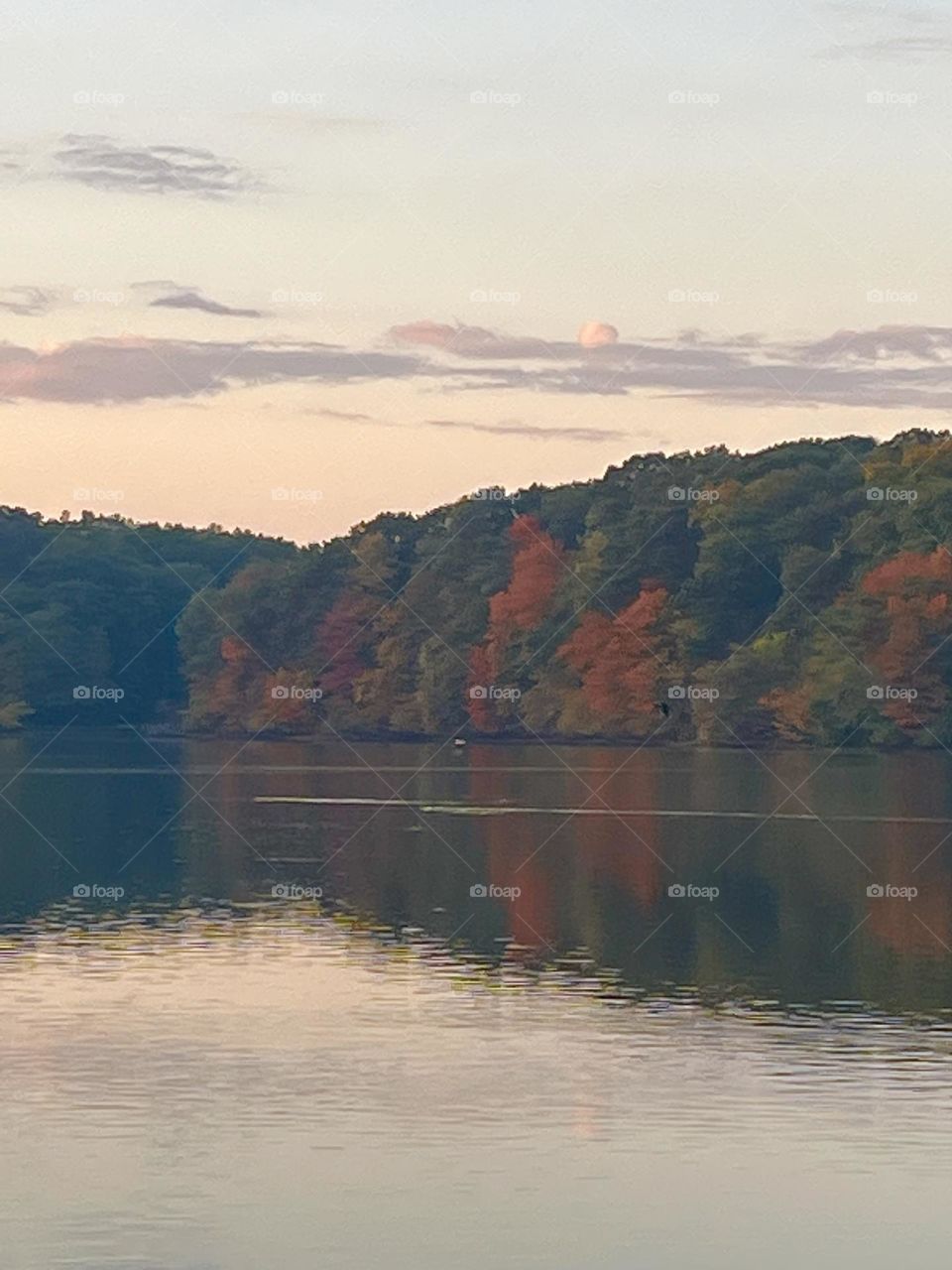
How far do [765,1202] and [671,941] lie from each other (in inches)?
847

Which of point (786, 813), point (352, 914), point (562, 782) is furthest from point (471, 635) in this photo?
point (352, 914)

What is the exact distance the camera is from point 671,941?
156ft

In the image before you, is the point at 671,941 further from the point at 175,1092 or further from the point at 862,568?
the point at 862,568
